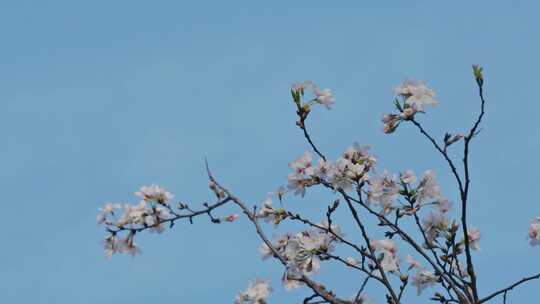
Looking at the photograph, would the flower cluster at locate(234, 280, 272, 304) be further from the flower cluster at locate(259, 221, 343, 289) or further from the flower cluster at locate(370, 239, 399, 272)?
the flower cluster at locate(370, 239, 399, 272)

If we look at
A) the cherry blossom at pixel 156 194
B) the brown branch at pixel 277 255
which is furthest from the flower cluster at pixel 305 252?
the cherry blossom at pixel 156 194

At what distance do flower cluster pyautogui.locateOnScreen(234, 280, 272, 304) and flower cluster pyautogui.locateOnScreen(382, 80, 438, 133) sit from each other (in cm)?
94

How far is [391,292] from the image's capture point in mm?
3979

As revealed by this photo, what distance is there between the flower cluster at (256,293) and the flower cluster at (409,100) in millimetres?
943

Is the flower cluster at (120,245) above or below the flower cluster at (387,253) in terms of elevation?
above

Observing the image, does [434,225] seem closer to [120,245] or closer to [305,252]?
[305,252]

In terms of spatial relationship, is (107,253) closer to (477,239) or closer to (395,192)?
(395,192)

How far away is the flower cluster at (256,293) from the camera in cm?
413

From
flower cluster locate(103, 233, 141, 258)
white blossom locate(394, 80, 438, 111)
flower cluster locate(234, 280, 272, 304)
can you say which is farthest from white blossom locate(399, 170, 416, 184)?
flower cluster locate(103, 233, 141, 258)

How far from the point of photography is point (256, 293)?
413 cm

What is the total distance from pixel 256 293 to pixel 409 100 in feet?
3.83

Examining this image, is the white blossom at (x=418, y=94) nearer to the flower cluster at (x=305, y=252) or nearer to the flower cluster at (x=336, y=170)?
the flower cluster at (x=336, y=170)

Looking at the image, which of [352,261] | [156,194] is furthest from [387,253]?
[156,194]

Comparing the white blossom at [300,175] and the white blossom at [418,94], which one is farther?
the white blossom at [300,175]
